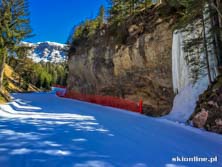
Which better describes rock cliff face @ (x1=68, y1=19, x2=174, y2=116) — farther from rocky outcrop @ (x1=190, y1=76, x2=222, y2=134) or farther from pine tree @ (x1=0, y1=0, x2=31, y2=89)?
pine tree @ (x1=0, y1=0, x2=31, y2=89)

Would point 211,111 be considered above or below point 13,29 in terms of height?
below

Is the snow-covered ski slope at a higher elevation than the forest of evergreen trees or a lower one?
lower

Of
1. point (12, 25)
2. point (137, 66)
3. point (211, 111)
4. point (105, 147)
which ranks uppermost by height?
point (12, 25)

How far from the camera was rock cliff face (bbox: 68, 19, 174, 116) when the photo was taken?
1341 centimetres

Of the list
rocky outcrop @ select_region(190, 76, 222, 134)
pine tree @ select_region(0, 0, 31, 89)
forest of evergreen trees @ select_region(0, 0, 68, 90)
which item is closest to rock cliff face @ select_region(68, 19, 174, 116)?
rocky outcrop @ select_region(190, 76, 222, 134)

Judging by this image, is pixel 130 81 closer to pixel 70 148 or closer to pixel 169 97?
pixel 169 97

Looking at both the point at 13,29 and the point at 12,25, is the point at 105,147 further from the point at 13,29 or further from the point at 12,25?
the point at 12,25

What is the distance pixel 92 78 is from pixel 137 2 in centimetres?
944

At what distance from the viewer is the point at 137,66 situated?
16.0 metres

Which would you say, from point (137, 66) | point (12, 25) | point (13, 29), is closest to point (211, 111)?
point (137, 66)

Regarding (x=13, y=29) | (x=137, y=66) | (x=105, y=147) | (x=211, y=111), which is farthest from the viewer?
(x=13, y=29)

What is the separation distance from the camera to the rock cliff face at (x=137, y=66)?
13414 mm

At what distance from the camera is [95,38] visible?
78.0 feet

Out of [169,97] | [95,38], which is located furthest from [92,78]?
[169,97]
